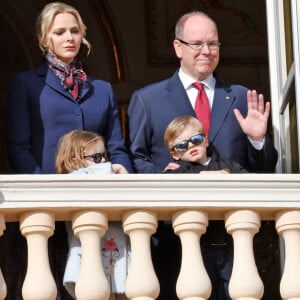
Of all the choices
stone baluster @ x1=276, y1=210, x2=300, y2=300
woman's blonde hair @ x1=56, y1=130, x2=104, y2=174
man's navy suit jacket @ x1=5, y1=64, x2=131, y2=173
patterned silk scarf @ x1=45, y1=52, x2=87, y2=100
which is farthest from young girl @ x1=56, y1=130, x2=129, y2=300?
stone baluster @ x1=276, y1=210, x2=300, y2=300

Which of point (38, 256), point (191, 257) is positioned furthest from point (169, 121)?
point (38, 256)

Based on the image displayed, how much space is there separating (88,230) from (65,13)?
4.02ft

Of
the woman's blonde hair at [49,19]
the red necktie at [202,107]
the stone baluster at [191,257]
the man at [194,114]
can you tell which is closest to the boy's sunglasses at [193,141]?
the man at [194,114]

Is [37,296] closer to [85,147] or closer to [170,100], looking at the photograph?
[85,147]

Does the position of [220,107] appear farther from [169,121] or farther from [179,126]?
[179,126]

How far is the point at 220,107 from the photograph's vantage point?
308 inches

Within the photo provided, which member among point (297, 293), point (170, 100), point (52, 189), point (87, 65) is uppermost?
point (87, 65)

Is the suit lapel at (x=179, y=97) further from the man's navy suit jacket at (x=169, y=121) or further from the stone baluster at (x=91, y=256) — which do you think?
the stone baluster at (x=91, y=256)

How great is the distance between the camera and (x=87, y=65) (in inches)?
498

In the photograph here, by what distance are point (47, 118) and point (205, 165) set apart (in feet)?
2.62

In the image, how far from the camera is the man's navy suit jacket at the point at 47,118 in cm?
764

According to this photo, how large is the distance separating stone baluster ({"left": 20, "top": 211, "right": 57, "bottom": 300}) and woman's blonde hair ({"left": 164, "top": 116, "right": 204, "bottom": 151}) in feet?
2.37

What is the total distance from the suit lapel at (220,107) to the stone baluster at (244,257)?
0.76m

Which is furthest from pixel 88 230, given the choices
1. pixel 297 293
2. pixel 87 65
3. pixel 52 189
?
pixel 87 65
